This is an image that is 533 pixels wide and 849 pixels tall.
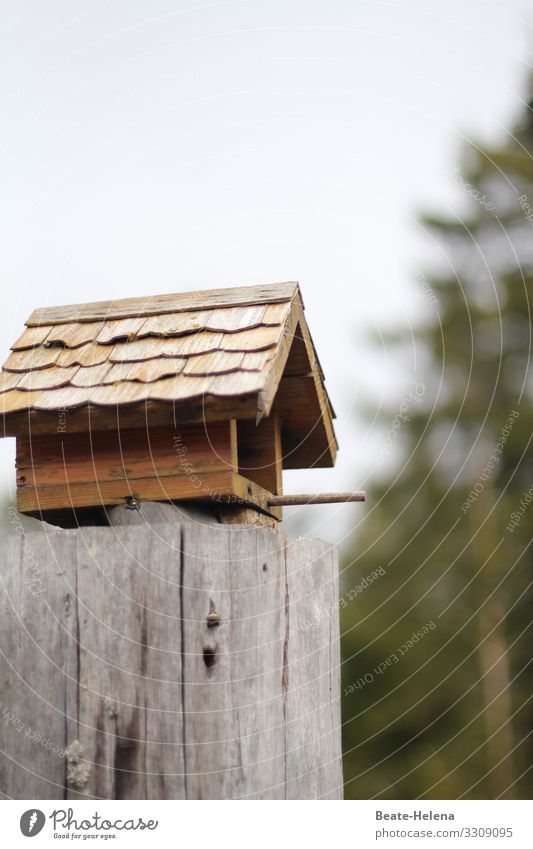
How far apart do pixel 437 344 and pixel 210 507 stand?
548 cm

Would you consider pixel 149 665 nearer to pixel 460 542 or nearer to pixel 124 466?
pixel 124 466

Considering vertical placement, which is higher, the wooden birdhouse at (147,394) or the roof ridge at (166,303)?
the roof ridge at (166,303)

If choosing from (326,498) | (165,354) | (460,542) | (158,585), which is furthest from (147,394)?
(460,542)

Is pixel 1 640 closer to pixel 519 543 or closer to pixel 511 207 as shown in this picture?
pixel 519 543

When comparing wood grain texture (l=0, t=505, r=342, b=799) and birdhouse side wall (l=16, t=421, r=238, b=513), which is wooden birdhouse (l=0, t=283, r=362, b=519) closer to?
birdhouse side wall (l=16, t=421, r=238, b=513)

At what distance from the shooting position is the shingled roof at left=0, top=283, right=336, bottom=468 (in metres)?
2.09

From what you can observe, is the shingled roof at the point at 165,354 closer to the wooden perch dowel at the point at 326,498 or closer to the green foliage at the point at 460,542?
the wooden perch dowel at the point at 326,498

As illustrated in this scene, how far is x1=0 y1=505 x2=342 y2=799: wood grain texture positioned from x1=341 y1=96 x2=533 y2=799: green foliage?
4.83 meters

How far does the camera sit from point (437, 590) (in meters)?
7.14

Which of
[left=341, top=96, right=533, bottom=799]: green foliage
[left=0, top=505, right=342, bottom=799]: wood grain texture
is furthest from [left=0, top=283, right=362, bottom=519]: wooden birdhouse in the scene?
[left=341, top=96, right=533, bottom=799]: green foliage

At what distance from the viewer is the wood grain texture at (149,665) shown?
2.03m

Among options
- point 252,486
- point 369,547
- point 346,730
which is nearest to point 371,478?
point 369,547

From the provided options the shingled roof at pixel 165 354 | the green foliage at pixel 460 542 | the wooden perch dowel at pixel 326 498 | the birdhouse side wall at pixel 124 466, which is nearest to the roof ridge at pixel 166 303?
the shingled roof at pixel 165 354

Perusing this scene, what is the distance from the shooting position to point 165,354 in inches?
88.1
